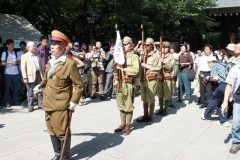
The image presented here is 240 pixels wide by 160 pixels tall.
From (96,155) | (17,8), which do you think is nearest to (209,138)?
(96,155)

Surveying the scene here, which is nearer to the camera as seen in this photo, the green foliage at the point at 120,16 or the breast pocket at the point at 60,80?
the breast pocket at the point at 60,80

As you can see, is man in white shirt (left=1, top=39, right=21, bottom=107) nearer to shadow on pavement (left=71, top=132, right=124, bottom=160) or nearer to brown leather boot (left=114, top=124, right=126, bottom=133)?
shadow on pavement (left=71, top=132, right=124, bottom=160)

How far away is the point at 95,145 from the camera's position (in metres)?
5.01

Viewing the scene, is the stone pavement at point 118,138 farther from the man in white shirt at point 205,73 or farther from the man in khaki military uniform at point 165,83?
the man in white shirt at point 205,73

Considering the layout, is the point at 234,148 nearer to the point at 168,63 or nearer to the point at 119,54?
the point at 119,54

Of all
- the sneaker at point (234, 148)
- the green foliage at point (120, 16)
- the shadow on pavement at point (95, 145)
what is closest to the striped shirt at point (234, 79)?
the sneaker at point (234, 148)

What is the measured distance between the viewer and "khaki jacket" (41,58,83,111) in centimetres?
400

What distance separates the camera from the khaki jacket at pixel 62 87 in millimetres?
4000

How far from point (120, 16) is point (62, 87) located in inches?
505

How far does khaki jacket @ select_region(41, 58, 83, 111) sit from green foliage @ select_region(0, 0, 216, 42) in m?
12.0

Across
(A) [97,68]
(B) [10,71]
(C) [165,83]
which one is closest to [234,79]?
(C) [165,83]

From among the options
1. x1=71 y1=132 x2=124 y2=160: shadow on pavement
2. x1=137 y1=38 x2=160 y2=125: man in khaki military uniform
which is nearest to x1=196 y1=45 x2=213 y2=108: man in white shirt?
x1=137 y1=38 x2=160 y2=125: man in khaki military uniform

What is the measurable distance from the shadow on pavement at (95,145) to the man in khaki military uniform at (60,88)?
579mm

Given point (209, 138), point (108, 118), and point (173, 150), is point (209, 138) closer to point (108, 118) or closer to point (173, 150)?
point (173, 150)
